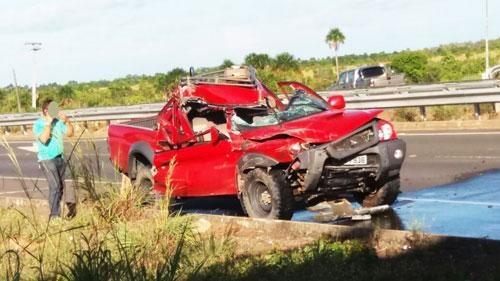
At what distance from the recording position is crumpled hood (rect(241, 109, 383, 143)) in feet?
31.2

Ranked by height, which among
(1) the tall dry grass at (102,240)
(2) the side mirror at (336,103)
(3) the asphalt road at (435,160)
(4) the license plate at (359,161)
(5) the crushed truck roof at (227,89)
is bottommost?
(3) the asphalt road at (435,160)

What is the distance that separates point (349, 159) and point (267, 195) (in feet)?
3.63

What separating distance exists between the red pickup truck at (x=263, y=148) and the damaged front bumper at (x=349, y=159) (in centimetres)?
1

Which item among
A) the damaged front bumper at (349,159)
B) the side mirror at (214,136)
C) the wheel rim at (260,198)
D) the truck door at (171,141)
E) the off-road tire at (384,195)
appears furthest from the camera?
the truck door at (171,141)

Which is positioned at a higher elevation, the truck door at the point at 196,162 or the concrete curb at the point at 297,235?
the truck door at the point at 196,162

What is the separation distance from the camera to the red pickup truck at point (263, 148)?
9.61 metres

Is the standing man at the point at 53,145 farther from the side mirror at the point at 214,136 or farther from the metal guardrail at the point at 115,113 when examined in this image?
the metal guardrail at the point at 115,113

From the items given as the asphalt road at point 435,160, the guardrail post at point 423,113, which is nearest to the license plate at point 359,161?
the asphalt road at point 435,160

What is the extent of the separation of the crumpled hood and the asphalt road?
212 cm

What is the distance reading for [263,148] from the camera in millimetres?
9945

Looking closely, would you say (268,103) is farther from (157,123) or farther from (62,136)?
(62,136)

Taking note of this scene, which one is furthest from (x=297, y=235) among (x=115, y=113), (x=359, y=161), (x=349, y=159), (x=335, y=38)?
(x=335, y=38)

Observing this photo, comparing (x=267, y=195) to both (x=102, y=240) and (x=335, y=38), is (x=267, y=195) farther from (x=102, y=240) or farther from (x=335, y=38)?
(x=335, y=38)

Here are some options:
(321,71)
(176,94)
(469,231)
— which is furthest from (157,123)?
(321,71)
